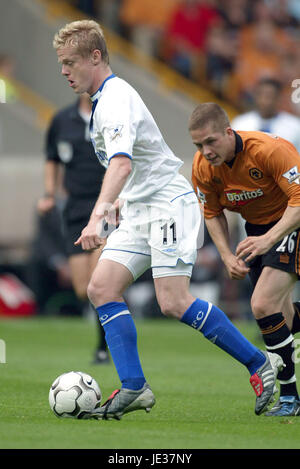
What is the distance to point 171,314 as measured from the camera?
5.60 meters

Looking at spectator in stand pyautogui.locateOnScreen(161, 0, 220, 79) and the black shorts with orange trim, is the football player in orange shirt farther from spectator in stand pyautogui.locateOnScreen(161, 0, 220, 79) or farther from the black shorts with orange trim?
spectator in stand pyautogui.locateOnScreen(161, 0, 220, 79)

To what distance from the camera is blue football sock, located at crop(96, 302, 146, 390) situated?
549 cm

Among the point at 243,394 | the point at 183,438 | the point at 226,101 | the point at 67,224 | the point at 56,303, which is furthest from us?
the point at 226,101

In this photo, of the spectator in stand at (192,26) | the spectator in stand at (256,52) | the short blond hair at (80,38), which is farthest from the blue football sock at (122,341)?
the spectator in stand at (192,26)

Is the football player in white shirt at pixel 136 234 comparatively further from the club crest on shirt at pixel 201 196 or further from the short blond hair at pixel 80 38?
the club crest on shirt at pixel 201 196

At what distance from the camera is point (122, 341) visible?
5.50 metres

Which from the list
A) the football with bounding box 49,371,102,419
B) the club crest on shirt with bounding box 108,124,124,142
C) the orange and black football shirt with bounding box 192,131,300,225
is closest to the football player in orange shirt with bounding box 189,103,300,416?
the orange and black football shirt with bounding box 192,131,300,225

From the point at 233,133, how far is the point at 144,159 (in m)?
0.56

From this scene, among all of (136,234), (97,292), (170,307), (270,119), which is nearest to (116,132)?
(136,234)

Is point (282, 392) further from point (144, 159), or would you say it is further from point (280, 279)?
point (144, 159)

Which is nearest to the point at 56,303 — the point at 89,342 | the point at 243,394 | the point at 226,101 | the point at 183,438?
the point at 89,342

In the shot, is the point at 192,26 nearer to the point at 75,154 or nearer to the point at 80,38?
the point at 75,154

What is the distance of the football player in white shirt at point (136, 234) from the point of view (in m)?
5.41

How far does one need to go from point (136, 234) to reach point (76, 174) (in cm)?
350
